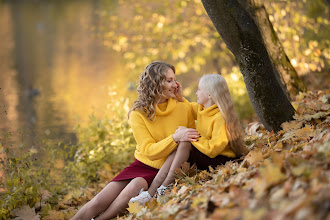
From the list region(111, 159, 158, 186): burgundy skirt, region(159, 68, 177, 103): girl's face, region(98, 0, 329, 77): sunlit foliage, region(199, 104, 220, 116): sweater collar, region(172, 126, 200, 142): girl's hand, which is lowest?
region(111, 159, 158, 186): burgundy skirt

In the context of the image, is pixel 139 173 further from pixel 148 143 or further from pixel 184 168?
pixel 184 168

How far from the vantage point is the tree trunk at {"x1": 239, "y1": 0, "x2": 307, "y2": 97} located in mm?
3799

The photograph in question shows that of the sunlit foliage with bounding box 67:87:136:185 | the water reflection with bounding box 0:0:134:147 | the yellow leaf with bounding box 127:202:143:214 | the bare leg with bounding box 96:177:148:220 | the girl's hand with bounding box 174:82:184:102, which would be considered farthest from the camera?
the water reflection with bounding box 0:0:134:147

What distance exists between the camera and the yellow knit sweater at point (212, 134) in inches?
127

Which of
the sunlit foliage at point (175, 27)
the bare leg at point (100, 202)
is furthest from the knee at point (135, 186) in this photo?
the sunlit foliage at point (175, 27)

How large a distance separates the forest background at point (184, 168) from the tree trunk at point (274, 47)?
164 millimetres

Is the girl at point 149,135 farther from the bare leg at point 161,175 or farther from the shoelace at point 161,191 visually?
the shoelace at point 161,191

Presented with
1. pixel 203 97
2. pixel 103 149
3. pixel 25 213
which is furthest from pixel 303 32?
pixel 25 213

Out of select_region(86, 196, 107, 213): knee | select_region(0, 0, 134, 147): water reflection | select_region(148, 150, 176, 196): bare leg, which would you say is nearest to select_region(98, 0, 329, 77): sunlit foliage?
select_region(0, 0, 134, 147): water reflection

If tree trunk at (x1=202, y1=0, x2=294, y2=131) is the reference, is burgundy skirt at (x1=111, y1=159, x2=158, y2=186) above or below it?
below

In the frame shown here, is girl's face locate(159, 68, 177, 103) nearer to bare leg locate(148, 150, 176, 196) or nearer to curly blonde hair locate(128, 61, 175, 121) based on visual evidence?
curly blonde hair locate(128, 61, 175, 121)

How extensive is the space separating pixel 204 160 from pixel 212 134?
0.22 metres

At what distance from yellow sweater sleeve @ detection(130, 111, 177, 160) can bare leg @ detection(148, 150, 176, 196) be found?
5cm

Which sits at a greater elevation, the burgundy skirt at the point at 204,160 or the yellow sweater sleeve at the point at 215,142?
the yellow sweater sleeve at the point at 215,142
